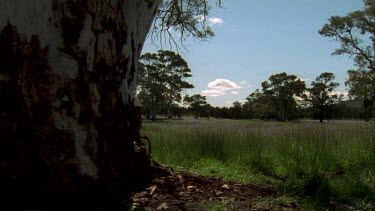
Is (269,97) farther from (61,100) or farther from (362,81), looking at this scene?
(61,100)

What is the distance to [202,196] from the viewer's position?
3.08 metres

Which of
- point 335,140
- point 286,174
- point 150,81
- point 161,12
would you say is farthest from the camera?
point 150,81

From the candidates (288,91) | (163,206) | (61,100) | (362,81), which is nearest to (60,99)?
(61,100)

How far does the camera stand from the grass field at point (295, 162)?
3.38 metres

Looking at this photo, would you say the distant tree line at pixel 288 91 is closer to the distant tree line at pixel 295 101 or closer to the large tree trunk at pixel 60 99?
the distant tree line at pixel 295 101

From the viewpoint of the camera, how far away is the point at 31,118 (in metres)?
2.54

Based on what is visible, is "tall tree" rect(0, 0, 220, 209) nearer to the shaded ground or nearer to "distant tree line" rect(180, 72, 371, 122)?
the shaded ground

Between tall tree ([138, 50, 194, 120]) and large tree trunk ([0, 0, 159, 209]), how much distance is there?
1801 inches

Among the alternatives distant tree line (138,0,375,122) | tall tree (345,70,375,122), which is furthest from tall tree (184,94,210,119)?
tall tree (345,70,375,122)

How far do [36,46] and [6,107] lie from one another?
52 centimetres

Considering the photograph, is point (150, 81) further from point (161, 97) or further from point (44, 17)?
point (44, 17)

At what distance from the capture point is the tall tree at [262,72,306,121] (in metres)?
62.7

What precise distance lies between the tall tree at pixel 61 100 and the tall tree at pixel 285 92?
6259 centimetres

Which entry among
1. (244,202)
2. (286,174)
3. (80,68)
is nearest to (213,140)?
(286,174)
